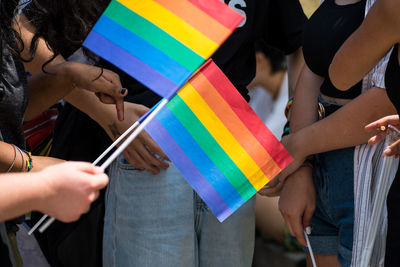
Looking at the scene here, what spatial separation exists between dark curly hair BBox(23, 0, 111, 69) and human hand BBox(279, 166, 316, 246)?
29.5 inches

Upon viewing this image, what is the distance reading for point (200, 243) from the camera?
1740 millimetres

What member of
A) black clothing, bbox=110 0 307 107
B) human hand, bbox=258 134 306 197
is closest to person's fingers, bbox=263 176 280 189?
human hand, bbox=258 134 306 197

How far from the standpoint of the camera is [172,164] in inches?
66.4

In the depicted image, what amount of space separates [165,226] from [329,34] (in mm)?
741

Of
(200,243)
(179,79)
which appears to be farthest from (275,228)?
(179,79)

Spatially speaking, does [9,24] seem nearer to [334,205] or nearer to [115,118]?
[115,118]

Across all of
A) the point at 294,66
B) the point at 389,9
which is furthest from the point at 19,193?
the point at 294,66

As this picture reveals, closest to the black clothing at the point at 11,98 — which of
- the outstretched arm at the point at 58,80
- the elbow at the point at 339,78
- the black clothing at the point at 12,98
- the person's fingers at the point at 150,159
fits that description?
the black clothing at the point at 12,98

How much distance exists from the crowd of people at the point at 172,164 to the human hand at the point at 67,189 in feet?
1.00

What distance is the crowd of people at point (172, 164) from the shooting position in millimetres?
1350

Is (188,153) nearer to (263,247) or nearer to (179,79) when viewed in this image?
(179,79)

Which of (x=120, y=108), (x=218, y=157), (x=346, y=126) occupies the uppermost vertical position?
(x=120, y=108)

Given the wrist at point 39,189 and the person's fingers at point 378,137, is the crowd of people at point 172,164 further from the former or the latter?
the wrist at point 39,189

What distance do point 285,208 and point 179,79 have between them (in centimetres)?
60
